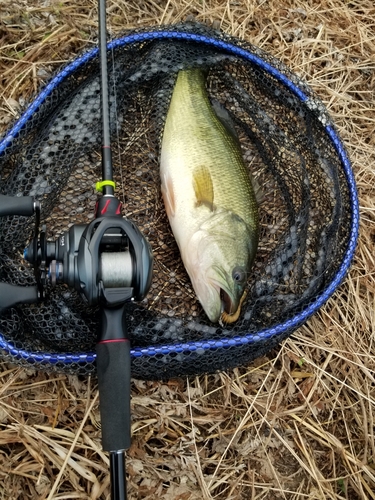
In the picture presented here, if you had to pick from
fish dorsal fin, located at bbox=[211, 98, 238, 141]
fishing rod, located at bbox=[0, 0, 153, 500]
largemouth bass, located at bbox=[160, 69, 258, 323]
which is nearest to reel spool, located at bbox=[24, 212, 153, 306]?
fishing rod, located at bbox=[0, 0, 153, 500]

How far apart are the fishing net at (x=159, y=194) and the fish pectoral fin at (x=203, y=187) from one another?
0.27m

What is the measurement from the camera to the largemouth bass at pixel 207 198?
8.77ft

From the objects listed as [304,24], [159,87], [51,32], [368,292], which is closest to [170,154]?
[159,87]

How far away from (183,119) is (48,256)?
126 cm

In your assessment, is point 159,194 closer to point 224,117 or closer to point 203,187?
point 203,187

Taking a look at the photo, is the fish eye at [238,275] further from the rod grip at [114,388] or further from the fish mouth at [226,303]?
the rod grip at [114,388]

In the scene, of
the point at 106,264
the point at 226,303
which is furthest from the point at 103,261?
the point at 226,303

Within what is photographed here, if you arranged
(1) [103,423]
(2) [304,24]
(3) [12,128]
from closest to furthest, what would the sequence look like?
(1) [103,423]
(3) [12,128]
(2) [304,24]

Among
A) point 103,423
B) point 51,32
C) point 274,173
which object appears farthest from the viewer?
point 51,32

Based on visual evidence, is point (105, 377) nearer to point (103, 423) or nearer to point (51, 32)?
point (103, 423)

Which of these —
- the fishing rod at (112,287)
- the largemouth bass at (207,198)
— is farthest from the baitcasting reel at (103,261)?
the largemouth bass at (207,198)

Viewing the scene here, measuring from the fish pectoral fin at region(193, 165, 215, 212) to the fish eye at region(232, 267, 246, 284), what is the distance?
1.19 ft

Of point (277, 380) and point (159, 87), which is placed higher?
point (159, 87)

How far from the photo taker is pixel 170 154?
2.85m
